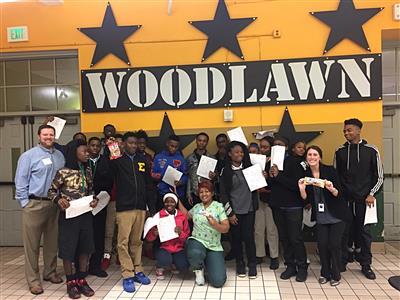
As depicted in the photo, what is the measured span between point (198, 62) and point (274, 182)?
6.96ft

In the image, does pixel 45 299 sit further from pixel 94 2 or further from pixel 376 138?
pixel 376 138

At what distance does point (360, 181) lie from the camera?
4.25m

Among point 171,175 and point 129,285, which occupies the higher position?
point 171,175

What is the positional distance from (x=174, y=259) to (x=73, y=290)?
1.11m

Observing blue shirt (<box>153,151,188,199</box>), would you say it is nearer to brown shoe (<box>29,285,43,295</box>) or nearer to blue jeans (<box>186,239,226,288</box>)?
blue jeans (<box>186,239,226,288</box>)

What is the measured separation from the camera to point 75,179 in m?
3.97

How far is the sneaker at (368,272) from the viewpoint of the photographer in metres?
4.22

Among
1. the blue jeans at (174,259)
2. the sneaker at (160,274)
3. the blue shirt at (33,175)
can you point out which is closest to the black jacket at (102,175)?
the blue shirt at (33,175)

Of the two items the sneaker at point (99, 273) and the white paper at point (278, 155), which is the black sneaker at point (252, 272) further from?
the sneaker at point (99, 273)

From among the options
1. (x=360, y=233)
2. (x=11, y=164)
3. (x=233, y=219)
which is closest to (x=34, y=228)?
(x=233, y=219)

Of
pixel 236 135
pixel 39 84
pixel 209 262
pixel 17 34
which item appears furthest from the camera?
pixel 39 84

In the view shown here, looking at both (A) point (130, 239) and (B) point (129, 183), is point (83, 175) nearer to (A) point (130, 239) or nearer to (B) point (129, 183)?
(B) point (129, 183)

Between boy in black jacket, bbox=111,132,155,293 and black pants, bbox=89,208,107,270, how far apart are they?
1.47 ft

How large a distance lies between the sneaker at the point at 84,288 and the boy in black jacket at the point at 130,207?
1.15 feet
